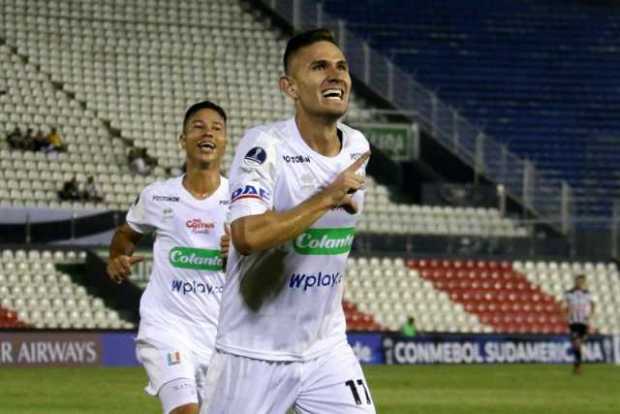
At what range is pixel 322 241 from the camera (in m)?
8.11

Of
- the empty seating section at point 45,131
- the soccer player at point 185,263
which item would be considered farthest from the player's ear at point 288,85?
the empty seating section at point 45,131

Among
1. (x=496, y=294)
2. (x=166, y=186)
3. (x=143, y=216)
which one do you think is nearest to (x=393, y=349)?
(x=496, y=294)

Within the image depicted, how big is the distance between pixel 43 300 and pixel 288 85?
94.4 ft

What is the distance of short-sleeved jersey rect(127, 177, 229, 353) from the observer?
12.1 metres

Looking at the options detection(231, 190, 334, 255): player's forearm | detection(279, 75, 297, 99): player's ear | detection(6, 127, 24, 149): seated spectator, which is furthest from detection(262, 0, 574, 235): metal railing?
detection(231, 190, 334, 255): player's forearm

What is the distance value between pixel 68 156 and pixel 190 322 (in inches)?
1102

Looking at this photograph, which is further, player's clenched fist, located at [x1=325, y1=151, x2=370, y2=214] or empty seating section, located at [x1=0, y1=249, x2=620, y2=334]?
empty seating section, located at [x1=0, y1=249, x2=620, y2=334]

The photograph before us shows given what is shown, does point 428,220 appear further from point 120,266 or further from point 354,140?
point 354,140

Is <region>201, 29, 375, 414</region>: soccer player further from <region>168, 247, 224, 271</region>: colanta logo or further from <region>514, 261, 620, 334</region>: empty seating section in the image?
<region>514, 261, 620, 334</region>: empty seating section

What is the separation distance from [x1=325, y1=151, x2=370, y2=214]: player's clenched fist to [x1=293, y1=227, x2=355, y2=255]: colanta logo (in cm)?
27

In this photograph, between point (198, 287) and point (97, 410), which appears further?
point (97, 410)

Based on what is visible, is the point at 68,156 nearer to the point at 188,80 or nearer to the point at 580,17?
the point at 188,80

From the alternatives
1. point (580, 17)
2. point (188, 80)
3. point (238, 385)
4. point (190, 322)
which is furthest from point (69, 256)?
point (238, 385)

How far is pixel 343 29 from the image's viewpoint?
4384 centimetres
